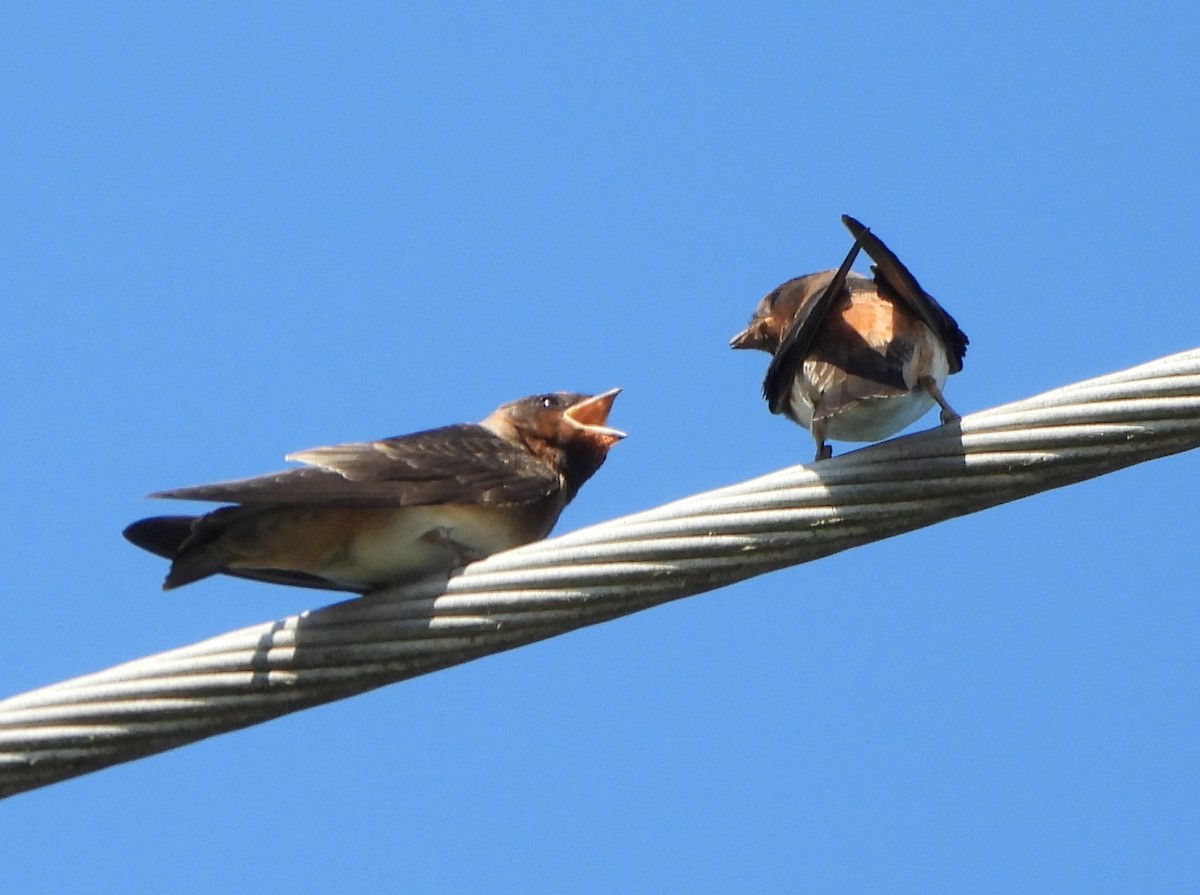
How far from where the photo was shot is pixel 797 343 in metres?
4.84

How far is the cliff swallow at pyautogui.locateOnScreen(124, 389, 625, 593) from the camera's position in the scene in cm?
481

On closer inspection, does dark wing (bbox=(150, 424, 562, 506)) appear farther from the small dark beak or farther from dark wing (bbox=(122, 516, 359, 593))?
the small dark beak

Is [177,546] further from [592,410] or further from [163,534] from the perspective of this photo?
[592,410]

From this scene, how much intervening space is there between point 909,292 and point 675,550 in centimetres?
149

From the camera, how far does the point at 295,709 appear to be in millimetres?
3900

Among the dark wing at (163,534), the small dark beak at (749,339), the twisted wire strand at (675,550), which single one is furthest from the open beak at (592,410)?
the twisted wire strand at (675,550)

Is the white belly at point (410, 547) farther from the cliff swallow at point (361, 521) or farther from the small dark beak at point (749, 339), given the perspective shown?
the small dark beak at point (749, 339)

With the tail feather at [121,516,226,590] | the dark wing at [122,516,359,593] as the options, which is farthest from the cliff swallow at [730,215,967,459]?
the tail feather at [121,516,226,590]

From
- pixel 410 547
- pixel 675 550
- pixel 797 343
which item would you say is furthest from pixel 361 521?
pixel 675 550

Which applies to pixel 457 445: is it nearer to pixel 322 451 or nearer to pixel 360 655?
pixel 322 451

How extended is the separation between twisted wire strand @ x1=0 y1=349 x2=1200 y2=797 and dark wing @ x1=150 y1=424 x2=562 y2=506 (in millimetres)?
642

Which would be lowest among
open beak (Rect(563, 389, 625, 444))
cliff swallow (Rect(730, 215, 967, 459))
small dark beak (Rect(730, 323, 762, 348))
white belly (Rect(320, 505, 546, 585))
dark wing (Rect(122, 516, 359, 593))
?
white belly (Rect(320, 505, 546, 585))

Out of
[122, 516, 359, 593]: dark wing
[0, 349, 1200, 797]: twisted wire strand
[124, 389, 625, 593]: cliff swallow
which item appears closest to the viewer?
[0, 349, 1200, 797]: twisted wire strand

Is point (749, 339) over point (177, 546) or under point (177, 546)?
over
